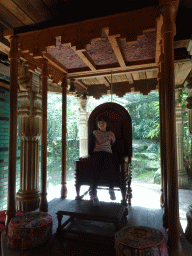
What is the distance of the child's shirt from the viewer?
3.30 meters

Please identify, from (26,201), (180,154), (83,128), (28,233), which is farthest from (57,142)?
(28,233)

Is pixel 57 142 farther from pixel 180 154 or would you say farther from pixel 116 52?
pixel 116 52

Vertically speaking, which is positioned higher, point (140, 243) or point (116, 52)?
point (116, 52)

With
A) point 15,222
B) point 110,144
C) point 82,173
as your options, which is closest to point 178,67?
point 110,144

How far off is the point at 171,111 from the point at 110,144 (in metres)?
1.69

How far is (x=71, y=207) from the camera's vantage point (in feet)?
8.02

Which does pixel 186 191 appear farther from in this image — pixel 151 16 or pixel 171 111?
pixel 151 16

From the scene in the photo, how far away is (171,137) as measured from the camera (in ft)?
6.23

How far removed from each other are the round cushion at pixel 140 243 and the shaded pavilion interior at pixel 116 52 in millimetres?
223

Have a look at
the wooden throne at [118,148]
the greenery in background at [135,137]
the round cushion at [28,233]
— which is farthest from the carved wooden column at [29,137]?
the greenery in background at [135,137]

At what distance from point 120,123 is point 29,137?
1.97m

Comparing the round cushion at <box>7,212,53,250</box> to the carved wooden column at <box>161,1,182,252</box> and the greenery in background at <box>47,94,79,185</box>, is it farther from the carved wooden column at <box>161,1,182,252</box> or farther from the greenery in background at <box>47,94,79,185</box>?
the greenery in background at <box>47,94,79,185</box>

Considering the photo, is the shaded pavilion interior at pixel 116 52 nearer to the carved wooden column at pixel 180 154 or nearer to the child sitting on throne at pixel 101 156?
the child sitting on throne at pixel 101 156

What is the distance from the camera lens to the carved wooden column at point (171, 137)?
1861mm
